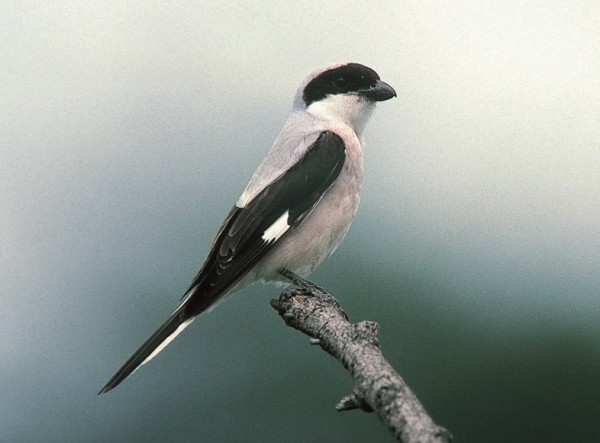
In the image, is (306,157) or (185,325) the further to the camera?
(306,157)

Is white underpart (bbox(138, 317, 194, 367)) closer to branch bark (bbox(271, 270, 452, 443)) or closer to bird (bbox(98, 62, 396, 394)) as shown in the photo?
bird (bbox(98, 62, 396, 394))

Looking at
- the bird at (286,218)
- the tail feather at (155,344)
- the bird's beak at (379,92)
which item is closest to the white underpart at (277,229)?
the bird at (286,218)

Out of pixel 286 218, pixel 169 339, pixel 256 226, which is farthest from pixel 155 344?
pixel 286 218

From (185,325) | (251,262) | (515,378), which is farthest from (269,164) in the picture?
(515,378)

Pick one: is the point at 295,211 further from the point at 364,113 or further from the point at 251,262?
the point at 364,113

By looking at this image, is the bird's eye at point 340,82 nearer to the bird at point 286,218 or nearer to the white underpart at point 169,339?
the bird at point 286,218

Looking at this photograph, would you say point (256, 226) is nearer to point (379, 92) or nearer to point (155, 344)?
point (155, 344)

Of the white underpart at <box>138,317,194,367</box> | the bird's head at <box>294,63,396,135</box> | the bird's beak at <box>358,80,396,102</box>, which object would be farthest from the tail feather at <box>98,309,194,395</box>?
the bird's beak at <box>358,80,396,102</box>
